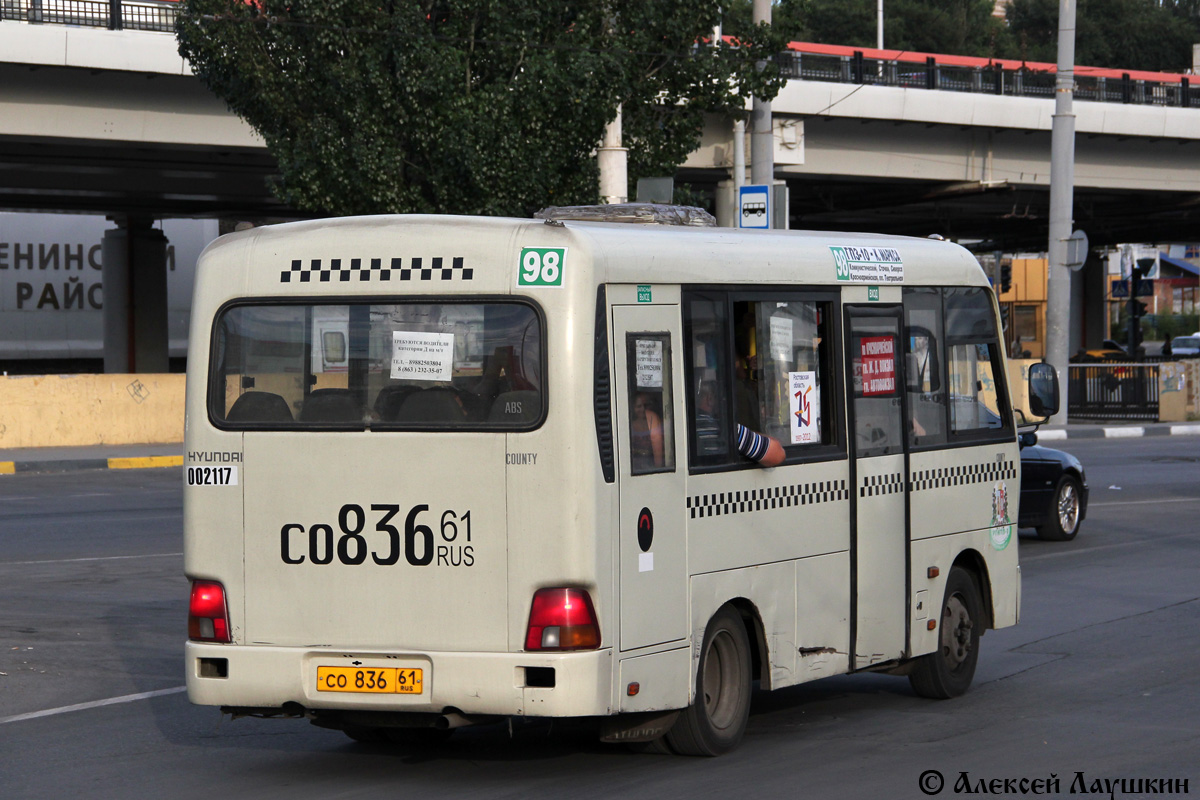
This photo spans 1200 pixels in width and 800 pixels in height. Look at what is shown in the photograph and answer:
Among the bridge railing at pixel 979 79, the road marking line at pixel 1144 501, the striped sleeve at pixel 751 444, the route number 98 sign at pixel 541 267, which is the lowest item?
the road marking line at pixel 1144 501

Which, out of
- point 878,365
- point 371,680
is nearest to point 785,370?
point 878,365

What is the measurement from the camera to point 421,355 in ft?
21.0

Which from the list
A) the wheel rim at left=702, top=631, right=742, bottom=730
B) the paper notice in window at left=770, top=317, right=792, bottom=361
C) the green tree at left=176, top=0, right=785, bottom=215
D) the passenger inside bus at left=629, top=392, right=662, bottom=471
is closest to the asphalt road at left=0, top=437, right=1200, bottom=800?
the wheel rim at left=702, top=631, right=742, bottom=730

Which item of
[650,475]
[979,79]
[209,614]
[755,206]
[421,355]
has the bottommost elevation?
[209,614]

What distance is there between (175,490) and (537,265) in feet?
53.1

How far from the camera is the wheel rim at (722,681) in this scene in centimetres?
691

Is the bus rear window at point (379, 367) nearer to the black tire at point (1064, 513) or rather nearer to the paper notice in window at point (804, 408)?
the paper notice in window at point (804, 408)

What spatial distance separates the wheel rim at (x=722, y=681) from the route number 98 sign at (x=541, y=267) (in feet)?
6.04

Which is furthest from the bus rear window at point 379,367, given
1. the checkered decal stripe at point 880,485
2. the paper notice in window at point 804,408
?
the checkered decal stripe at point 880,485

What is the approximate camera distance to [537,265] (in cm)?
623

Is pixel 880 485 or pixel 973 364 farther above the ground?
pixel 973 364

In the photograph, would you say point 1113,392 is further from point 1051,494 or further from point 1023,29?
point 1023,29

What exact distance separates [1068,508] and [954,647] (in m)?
7.82

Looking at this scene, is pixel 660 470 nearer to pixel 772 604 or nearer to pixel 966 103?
pixel 772 604
